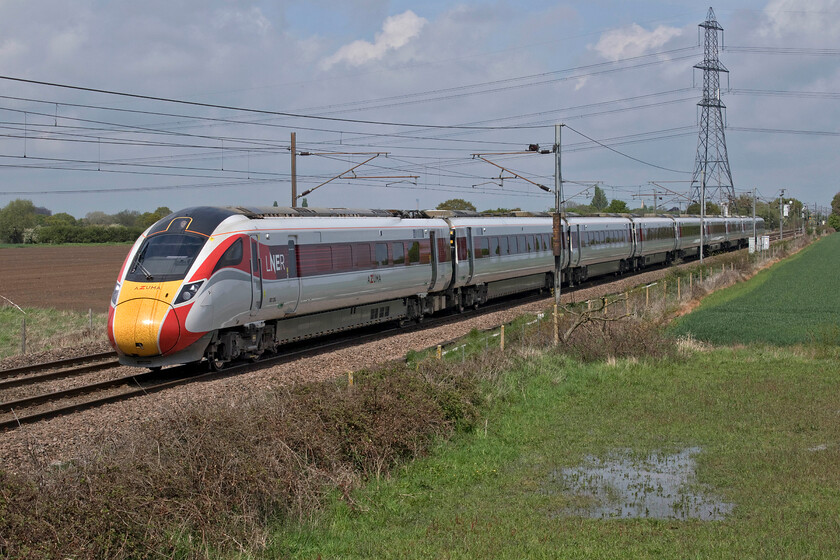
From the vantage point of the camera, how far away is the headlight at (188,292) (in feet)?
54.4

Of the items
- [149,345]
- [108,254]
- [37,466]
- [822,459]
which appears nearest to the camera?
[37,466]

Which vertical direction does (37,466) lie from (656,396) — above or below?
above

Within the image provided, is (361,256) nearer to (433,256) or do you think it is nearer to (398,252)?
(398,252)

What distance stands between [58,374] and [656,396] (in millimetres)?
12288

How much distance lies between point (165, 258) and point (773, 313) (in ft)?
78.9

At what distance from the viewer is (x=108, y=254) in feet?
266

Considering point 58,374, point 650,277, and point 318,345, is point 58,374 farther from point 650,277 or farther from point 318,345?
point 650,277

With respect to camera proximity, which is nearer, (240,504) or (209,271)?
(240,504)

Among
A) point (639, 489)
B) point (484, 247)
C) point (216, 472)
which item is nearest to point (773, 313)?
point (484, 247)

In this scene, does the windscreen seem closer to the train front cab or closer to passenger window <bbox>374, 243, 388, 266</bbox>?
the train front cab

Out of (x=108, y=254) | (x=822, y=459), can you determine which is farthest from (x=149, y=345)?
(x=108, y=254)

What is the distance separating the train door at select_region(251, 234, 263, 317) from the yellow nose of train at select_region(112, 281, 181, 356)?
2048 mm

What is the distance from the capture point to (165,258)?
56.9ft

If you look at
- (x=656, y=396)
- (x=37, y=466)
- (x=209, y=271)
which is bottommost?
(x=656, y=396)
